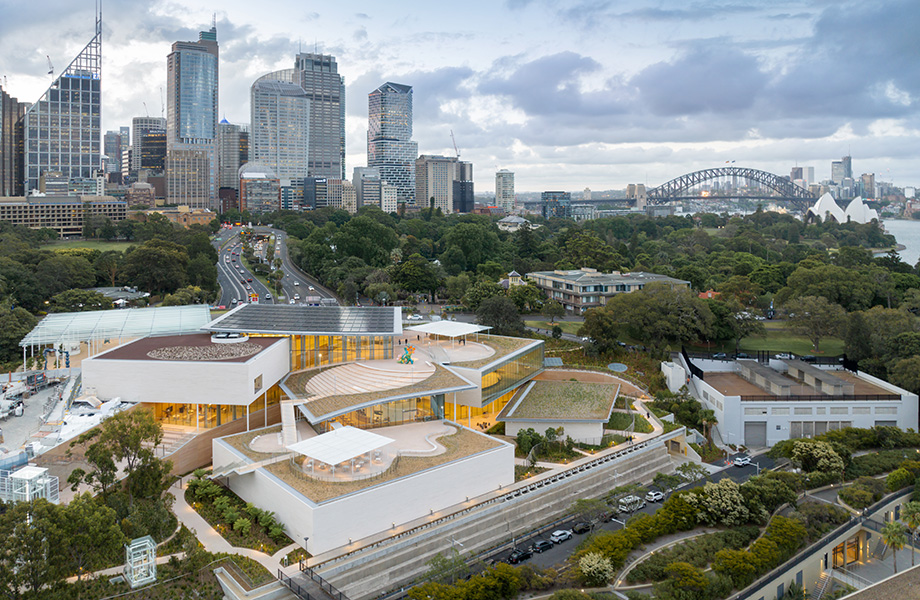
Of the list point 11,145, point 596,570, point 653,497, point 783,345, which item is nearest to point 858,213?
point 783,345

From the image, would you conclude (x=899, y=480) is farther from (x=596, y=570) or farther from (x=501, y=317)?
(x=501, y=317)

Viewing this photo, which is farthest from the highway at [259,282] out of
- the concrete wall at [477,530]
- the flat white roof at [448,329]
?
the concrete wall at [477,530]

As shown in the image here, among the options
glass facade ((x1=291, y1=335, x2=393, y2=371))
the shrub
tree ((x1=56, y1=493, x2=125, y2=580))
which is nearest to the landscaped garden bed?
tree ((x1=56, y1=493, x2=125, y2=580))

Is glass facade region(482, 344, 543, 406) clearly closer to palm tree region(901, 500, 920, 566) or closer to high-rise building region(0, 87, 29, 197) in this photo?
palm tree region(901, 500, 920, 566)

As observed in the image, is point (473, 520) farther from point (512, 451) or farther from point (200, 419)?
point (200, 419)

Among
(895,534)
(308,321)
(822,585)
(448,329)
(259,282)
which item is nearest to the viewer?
(895,534)

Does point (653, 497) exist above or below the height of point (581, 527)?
above

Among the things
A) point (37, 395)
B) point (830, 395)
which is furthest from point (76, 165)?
point (830, 395)
